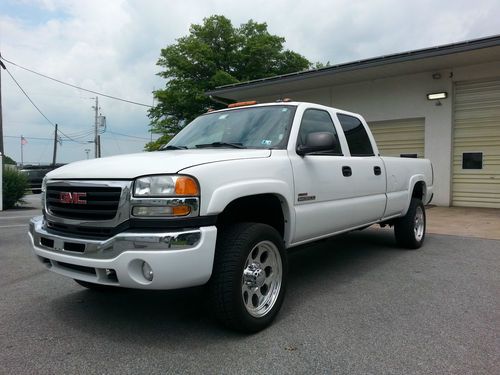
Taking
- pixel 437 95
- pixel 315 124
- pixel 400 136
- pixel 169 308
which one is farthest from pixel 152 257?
pixel 400 136

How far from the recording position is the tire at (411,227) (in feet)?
21.7

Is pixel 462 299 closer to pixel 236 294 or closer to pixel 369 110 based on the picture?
pixel 236 294

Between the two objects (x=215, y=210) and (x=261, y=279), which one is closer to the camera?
(x=215, y=210)

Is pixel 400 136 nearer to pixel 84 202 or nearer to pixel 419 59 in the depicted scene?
pixel 419 59

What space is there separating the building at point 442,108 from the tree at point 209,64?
542 inches

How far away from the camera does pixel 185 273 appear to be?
301 cm

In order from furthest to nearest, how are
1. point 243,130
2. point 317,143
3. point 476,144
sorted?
point 476,144 → point 243,130 → point 317,143

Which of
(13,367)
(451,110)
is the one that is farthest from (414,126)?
(13,367)

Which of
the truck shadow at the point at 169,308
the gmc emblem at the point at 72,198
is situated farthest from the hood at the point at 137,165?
the truck shadow at the point at 169,308

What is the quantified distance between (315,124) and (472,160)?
29.9 ft

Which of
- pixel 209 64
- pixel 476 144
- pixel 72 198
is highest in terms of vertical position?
pixel 209 64

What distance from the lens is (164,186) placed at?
307 centimetres

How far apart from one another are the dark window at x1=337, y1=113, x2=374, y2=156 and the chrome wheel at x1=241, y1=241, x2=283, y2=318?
2.08 m

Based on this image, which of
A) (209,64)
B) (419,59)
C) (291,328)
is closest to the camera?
(291,328)
